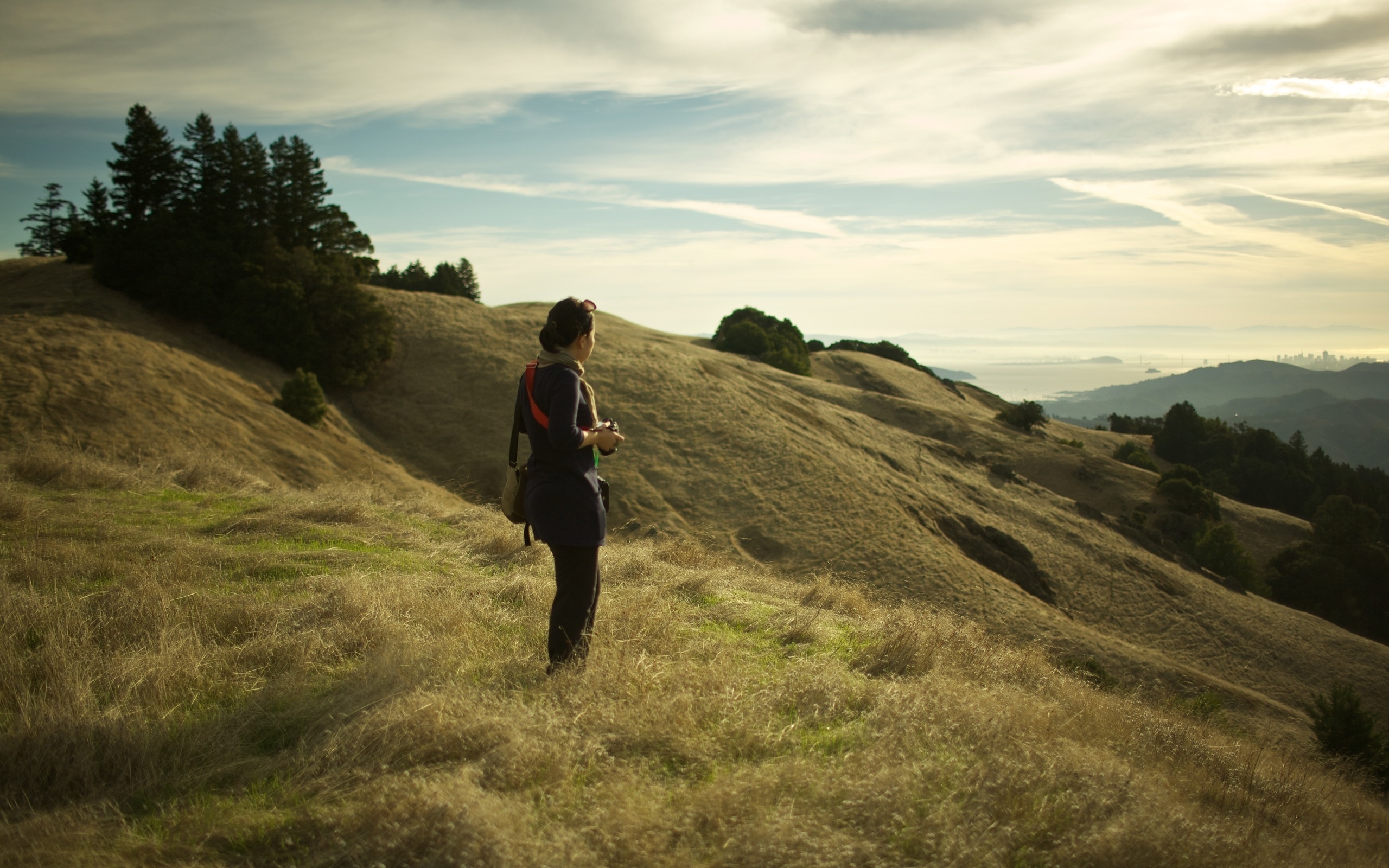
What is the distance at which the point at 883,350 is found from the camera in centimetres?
7631

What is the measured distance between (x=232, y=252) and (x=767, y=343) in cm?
3699

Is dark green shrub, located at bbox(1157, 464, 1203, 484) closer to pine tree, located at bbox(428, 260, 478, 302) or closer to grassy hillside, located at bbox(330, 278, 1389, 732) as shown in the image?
grassy hillside, located at bbox(330, 278, 1389, 732)

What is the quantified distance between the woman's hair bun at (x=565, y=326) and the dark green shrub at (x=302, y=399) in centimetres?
2051

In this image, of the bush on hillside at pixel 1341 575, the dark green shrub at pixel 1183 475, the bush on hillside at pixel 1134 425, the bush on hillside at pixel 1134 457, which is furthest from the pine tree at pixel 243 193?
the bush on hillside at pixel 1134 425

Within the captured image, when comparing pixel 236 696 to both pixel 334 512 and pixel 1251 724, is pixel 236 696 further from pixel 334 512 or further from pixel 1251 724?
pixel 1251 724

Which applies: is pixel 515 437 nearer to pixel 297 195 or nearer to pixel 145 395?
pixel 145 395

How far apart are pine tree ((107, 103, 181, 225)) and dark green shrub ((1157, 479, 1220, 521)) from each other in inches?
1889

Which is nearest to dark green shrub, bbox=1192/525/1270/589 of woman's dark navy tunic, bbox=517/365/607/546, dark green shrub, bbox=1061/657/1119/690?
dark green shrub, bbox=1061/657/1119/690

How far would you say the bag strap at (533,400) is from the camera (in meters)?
3.99

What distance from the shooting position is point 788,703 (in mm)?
4207

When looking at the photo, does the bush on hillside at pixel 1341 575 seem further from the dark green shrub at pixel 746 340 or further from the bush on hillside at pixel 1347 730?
the dark green shrub at pixel 746 340

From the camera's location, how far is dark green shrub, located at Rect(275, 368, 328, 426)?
21.4 meters

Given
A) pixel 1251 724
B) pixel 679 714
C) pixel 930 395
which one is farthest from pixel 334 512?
pixel 930 395

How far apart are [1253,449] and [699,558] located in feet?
217
